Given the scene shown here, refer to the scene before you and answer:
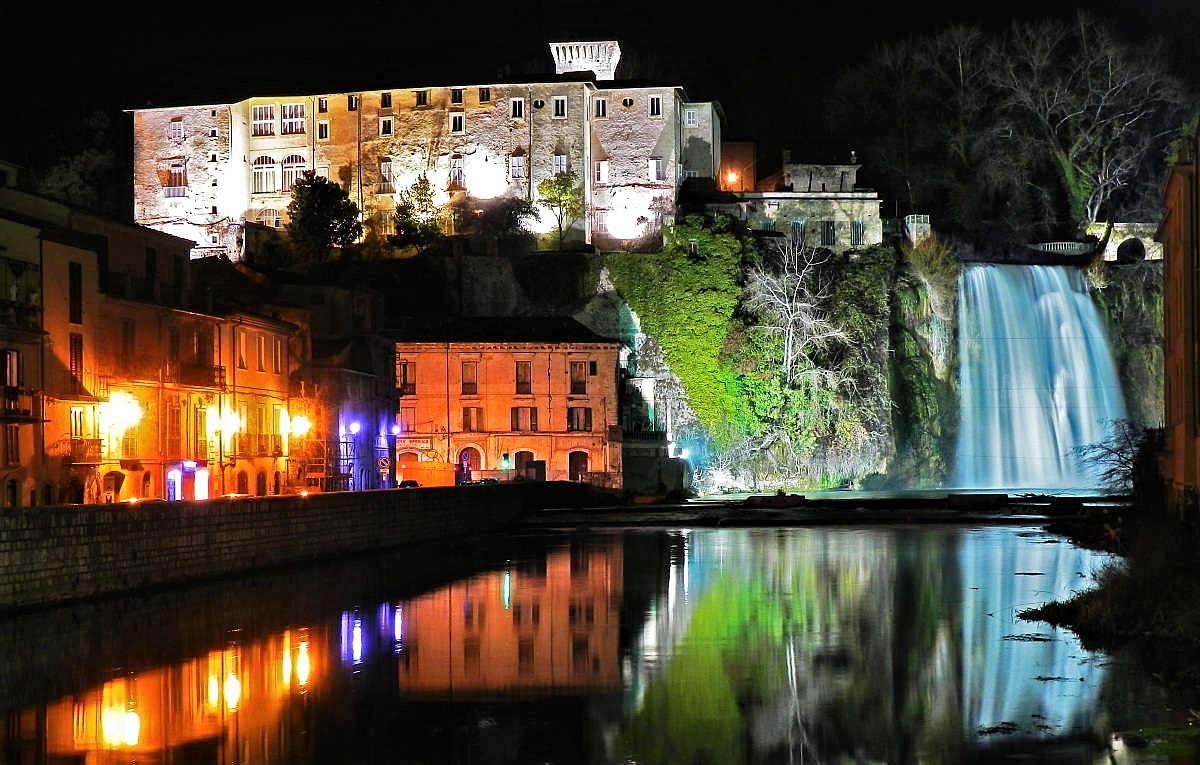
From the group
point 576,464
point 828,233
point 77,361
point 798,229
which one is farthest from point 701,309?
point 77,361

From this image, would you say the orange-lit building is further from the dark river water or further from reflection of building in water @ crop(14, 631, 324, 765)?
reflection of building in water @ crop(14, 631, 324, 765)

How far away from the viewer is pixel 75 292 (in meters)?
39.6

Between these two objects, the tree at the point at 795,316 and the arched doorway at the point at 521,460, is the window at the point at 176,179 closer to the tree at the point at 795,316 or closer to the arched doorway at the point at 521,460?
the arched doorway at the point at 521,460

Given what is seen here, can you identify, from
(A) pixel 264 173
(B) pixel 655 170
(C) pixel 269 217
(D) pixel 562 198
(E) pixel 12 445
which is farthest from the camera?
(A) pixel 264 173

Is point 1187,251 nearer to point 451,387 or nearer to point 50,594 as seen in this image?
point 50,594

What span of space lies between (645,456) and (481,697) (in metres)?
54.0

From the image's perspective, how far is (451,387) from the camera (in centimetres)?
6812

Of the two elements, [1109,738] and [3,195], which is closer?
[1109,738]

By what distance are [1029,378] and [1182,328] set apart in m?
41.8

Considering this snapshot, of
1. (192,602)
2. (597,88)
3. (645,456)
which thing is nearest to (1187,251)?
(192,602)

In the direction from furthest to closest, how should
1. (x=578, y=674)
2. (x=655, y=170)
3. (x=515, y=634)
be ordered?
(x=655, y=170) < (x=515, y=634) < (x=578, y=674)

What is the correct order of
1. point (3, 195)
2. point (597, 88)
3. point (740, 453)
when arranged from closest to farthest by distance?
1. point (3, 195)
2. point (740, 453)
3. point (597, 88)

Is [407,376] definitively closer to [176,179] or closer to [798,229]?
[798,229]

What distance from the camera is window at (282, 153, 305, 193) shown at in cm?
9038
